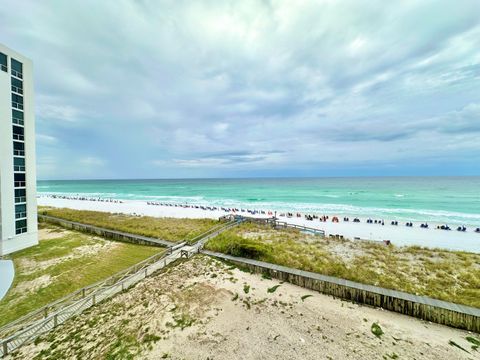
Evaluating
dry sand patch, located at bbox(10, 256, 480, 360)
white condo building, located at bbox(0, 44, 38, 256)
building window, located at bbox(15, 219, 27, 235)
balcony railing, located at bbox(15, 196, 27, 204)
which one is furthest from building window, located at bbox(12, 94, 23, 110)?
dry sand patch, located at bbox(10, 256, 480, 360)

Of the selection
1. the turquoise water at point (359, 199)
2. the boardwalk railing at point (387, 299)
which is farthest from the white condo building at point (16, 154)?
the turquoise water at point (359, 199)

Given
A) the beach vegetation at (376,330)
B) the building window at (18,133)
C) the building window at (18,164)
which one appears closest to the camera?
the beach vegetation at (376,330)

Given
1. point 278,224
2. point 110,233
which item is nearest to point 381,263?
point 278,224

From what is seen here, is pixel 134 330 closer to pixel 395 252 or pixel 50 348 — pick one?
pixel 50 348

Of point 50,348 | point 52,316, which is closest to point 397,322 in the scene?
point 50,348

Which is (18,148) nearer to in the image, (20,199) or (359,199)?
(20,199)

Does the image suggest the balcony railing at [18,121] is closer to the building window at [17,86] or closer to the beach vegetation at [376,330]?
the building window at [17,86]

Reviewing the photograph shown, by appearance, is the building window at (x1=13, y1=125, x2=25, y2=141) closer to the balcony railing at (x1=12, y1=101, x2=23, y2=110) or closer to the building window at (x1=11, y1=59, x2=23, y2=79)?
the balcony railing at (x1=12, y1=101, x2=23, y2=110)
